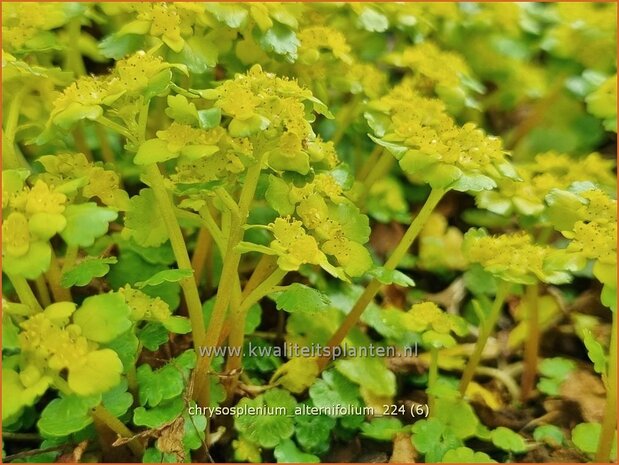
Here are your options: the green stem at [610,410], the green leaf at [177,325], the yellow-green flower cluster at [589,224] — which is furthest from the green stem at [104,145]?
the green stem at [610,410]

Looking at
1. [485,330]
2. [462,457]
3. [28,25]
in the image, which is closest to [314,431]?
[462,457]

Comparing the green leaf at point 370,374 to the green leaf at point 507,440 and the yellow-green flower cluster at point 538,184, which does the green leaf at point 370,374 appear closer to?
the green leaf at point 507,440

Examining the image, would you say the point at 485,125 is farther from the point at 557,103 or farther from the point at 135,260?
the point at 135,260

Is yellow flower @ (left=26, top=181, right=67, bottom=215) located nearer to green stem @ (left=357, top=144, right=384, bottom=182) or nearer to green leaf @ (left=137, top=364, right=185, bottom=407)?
green leaf @ (left=137, top=364, right=185, bottom=407)

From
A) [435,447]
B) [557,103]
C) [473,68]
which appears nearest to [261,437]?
[435,447]

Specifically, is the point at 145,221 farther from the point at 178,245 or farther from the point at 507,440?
the point at 507,440

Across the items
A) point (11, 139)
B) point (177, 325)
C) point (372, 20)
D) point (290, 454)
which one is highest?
point (372, 20)
